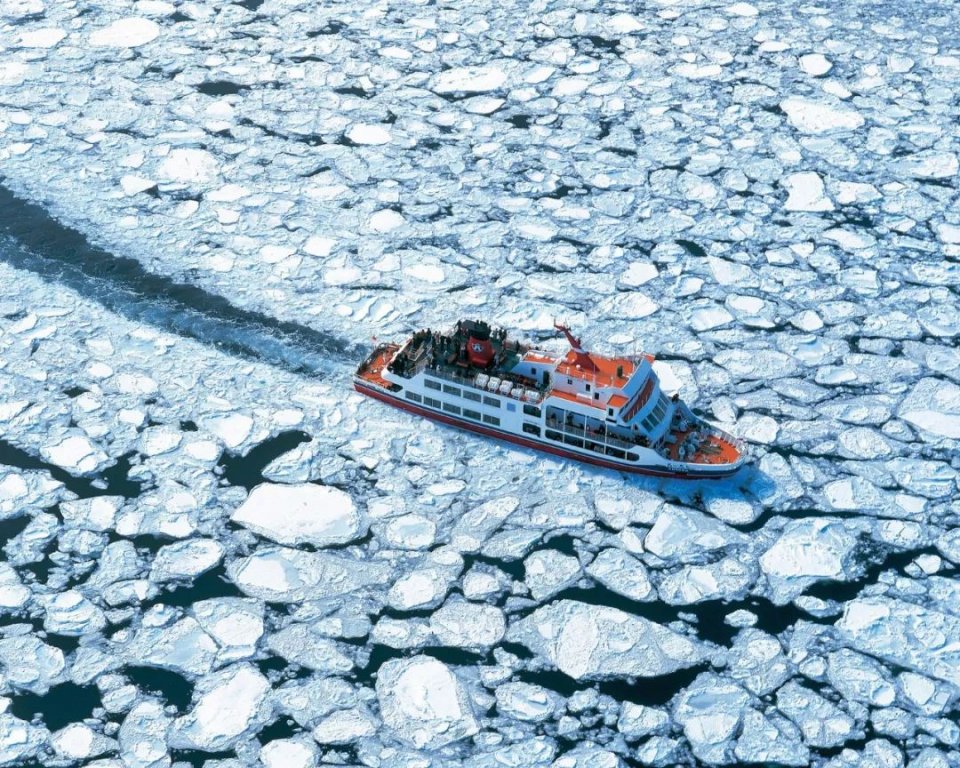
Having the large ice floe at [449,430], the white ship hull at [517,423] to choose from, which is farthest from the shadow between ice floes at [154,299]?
the white ship hull at [517,423]

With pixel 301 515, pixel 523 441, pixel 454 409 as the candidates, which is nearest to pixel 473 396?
pixel 454 409

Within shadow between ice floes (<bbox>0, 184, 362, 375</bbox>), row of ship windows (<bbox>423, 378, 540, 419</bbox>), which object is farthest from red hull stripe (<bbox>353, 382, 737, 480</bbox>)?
shadow between ice floes (<bbox>0, 184, 362, 375</bbox>)

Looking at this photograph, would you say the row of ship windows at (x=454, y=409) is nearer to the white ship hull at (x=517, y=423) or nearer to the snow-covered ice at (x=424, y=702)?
the white ship hull at (x=517, y=423)

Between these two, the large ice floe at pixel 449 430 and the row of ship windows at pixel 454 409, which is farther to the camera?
the row of ship windows at pixel 454 409

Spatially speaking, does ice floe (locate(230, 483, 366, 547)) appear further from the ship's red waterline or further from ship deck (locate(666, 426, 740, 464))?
ship deck (locate(666, 426, 740, 464))

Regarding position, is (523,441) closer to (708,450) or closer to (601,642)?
(708,450)
